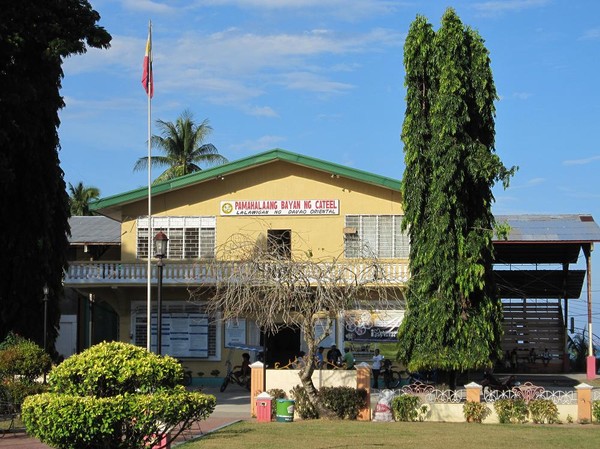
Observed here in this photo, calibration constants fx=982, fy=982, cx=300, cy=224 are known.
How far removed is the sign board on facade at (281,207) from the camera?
34.9 m

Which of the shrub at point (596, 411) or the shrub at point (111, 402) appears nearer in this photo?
the shrub at point (111, 402)

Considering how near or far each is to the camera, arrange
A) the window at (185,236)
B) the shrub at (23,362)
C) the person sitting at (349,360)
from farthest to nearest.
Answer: the window at (185,236)
the person sitting at (349,360)
the shrub at (23,362)

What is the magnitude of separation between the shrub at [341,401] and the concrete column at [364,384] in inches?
9.9

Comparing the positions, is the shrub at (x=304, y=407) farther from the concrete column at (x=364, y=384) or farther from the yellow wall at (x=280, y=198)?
the yellow wall at (x=280, y=198)

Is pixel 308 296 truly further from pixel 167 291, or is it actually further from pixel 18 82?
pixel 167 291

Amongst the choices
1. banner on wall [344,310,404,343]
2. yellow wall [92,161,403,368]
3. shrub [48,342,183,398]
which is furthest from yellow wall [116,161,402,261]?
shrub [48,342,183,398]

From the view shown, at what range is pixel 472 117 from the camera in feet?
87.3

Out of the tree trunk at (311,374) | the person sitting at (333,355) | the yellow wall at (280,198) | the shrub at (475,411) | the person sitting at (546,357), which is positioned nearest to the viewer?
the tree trunk at (311,374)

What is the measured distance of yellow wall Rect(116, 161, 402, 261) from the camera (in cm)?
3478

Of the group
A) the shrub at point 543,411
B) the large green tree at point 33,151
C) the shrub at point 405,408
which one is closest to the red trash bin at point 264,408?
the shrub at point 405,408

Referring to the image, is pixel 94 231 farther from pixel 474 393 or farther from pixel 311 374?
pixel 474 393

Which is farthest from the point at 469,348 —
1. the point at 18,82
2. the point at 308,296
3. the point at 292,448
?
the point at 18,82

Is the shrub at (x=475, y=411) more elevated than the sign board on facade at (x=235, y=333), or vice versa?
the sign board on facade at (x=235, y=333)

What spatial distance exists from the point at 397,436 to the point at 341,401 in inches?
160
